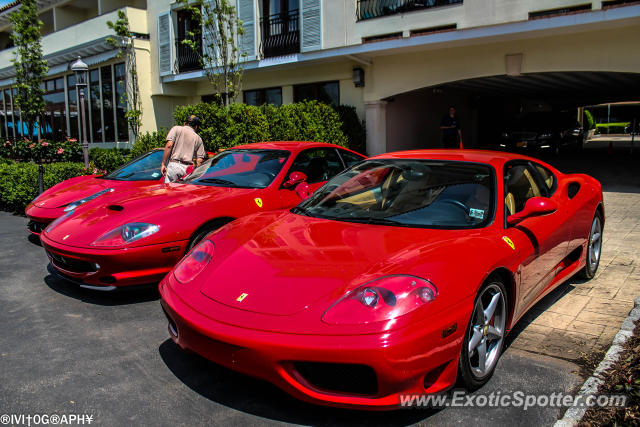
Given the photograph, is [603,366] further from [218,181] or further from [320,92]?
A: [320,92]

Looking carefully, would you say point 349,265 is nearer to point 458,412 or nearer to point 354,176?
point 458,412

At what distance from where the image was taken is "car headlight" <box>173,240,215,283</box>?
324cm

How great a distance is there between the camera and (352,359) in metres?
2.40

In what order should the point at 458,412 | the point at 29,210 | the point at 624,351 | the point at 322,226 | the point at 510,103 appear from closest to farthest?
1. the point at 458,412
2. the point at 624,351
3. the point at 322,226
4. the point at 29,210
5. the point at 510,103

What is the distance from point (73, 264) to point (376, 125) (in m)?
11.2

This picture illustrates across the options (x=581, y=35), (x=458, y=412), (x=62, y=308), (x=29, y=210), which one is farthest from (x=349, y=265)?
(x=581, y=35)

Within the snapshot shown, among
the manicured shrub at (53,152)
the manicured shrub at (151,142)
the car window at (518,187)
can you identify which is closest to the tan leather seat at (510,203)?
the car window at (518,187)

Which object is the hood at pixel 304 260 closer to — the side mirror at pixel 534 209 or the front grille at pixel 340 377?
the front grille at pixel 340 377

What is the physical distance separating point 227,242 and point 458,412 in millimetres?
1792

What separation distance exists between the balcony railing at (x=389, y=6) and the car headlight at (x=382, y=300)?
1197 centimetres

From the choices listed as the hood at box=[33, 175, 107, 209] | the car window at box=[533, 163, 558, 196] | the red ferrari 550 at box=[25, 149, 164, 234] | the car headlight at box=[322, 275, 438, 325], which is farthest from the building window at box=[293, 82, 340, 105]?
the car headlight at box=[322, 275, 438, 325]

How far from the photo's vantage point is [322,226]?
3.55 m

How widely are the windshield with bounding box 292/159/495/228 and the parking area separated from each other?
3.39 feet

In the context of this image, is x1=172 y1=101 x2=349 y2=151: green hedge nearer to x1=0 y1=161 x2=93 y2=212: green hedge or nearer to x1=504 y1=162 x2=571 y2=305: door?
x1=0 y1=161 x2=93 y2=212: green hedge
